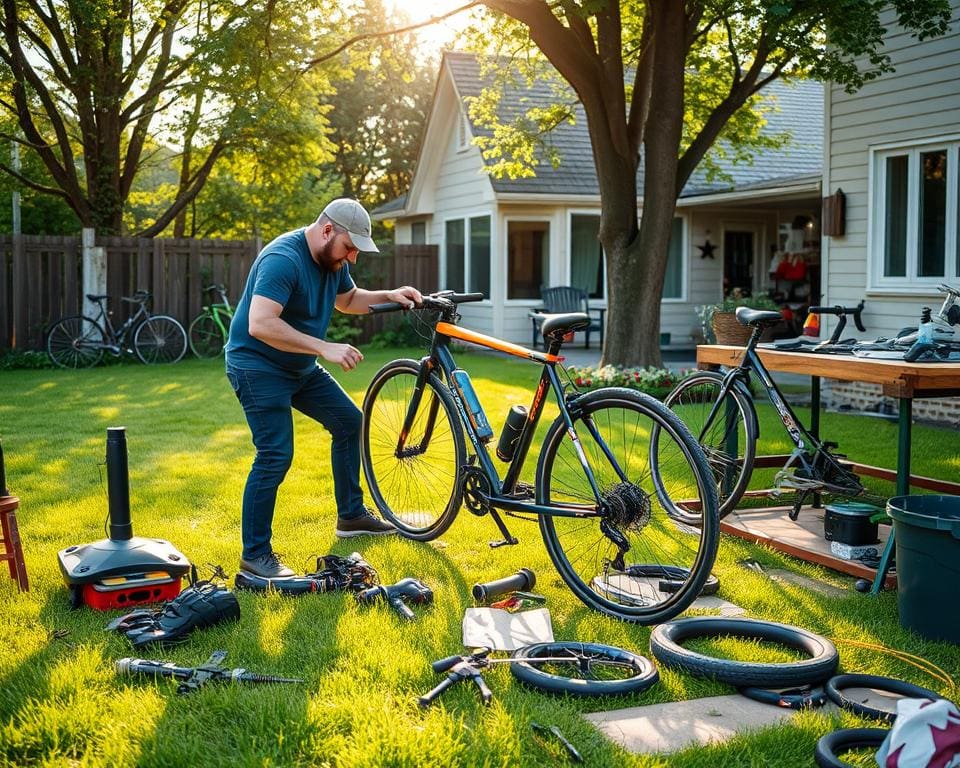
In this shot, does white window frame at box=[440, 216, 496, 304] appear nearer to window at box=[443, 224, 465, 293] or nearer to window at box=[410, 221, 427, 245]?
window at box=[443, 224, 465, 293]

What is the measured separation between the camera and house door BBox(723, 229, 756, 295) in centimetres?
2081

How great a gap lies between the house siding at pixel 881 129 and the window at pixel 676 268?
866 cm

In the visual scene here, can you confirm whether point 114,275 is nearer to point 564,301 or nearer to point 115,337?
point 115,337

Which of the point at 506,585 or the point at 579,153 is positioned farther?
the point at 579,153

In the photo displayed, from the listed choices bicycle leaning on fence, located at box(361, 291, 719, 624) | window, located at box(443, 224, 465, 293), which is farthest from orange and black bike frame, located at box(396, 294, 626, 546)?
window, located at box(443, 224, 465, 293)

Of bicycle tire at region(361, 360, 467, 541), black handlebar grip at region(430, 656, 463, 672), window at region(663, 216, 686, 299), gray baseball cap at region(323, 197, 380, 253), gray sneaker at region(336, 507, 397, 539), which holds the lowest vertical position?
black handlebar grip at region(430, 656, 463, 672)

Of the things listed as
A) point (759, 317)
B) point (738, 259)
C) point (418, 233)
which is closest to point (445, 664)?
point (759, 317)

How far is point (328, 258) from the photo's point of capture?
474cm

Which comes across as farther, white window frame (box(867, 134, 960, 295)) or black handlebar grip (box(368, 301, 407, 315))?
white window frame (box(867, 134, 960, 295))

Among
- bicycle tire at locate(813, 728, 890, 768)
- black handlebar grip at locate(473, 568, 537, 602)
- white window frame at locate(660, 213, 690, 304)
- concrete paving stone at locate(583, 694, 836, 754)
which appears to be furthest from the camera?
white window frame at locate(660, 213, 690, 304)

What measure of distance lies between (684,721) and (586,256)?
17316 millimetres

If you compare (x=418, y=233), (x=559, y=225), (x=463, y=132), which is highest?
(x=463, y=132)

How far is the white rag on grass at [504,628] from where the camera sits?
149 inches

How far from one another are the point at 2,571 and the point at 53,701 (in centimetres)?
173
